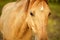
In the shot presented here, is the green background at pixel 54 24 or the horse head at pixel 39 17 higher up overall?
the horse head at pixel 39 17

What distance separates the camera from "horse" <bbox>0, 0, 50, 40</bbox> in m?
1.68

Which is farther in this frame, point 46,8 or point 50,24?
point 50,24

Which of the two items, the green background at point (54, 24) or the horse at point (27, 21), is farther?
the green background at point (54, 24)

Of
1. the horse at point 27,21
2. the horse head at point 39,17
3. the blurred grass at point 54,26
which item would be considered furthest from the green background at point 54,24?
the horse head at point 39,17

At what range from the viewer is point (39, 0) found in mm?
1786

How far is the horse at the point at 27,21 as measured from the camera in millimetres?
1684

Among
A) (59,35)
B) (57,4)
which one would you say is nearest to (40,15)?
(59,35)

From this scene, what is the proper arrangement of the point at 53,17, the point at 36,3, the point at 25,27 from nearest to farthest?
the point at 36,3, the point at 25,27, the point at 53,17

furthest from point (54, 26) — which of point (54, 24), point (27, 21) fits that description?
point (27, 21)

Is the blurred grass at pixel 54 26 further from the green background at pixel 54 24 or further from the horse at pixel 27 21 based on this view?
the horse at pixel 27 21

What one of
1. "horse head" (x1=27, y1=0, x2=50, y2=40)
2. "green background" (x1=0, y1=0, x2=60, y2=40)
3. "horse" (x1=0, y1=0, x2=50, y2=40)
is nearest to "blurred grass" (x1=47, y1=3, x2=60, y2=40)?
"green background" (x1=0, y1=0, x2=60, y2=40)

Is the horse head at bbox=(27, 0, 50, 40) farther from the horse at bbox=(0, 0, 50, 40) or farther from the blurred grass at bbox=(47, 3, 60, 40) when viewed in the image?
the blurred grass at bbox=(47, 3, 60, 40)

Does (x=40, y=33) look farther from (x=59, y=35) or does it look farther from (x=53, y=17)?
(x=53, y=17)

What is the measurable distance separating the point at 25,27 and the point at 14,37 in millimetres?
169
